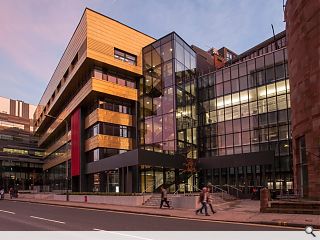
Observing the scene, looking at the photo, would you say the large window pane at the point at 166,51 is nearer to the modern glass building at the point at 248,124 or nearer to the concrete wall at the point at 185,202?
the modern glass building at the point at 248,124

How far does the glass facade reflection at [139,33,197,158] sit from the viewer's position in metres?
50.8

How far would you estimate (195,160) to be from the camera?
50.4m

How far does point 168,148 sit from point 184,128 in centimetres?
349

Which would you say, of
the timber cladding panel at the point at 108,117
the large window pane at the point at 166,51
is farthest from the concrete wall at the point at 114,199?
the large window pane at the point at 166,51

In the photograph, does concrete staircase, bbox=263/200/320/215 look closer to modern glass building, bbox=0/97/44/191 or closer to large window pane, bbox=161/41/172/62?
large window pane, bbox=161/41/172/62

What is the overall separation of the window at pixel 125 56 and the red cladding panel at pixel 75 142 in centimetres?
1036

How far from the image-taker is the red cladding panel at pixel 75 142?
58.9 m

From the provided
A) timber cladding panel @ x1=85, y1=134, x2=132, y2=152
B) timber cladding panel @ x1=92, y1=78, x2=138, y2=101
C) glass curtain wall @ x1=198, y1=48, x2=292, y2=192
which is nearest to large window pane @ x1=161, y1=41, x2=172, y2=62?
glass curtain wall @ x1=198, y1=48, x2=292, y2=192

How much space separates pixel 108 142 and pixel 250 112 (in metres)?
18.2

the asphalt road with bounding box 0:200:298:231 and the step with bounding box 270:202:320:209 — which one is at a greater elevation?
the step with bounding box 270:202:320:209

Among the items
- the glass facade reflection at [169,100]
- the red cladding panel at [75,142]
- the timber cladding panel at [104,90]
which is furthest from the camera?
the red cladding panel at [75,142]

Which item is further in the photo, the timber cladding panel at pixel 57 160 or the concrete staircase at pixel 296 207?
the timber cladding panel at pixel 57 160

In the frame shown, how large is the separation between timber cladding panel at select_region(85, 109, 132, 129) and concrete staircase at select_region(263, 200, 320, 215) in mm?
33352
